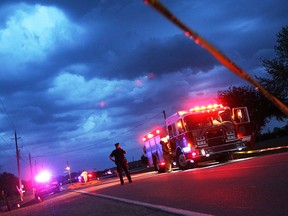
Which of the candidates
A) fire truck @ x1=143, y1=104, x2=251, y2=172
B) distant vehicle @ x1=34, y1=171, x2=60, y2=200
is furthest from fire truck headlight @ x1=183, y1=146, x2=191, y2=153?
distant vehicle @ x1=34, y1=171, x2=60, y2=200

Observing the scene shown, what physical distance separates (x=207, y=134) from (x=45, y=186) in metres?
17.6

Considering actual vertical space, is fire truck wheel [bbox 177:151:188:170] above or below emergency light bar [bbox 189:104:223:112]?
below

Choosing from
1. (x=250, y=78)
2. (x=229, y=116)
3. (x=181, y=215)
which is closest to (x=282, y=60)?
(x=229, y=116)

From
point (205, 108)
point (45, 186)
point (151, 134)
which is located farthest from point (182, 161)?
point (45, 186)

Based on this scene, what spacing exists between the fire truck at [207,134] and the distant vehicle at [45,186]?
15.1 m

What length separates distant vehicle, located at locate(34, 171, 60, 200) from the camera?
110 ft

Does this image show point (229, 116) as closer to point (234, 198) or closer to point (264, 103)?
point (234, 198)

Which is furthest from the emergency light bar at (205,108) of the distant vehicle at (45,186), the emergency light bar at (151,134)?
the distant vehicle at (45,186)

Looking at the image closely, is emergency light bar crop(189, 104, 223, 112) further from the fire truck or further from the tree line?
the tree line

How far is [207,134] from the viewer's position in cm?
2116

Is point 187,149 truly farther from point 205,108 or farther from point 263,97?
point 263,97

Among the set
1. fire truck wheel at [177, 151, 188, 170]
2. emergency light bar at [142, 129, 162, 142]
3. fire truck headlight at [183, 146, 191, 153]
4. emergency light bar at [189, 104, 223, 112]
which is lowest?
fire truck wheel at [177, 151, 188, 170]

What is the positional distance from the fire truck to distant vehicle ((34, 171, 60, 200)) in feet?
49.5

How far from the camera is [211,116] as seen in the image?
71.1ft
